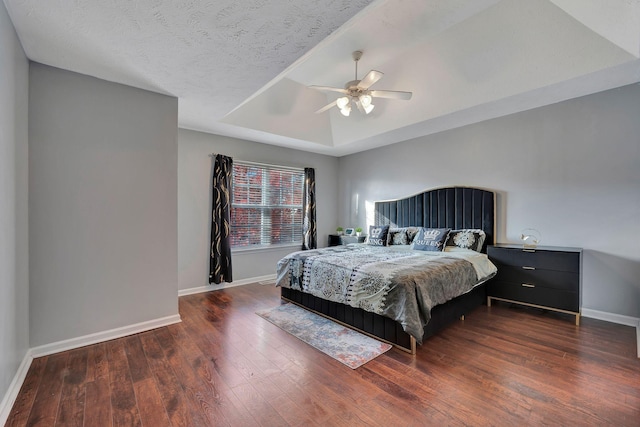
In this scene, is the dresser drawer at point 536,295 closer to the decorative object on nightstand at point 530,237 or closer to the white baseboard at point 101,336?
the decorative object on nightstand at point 530,237

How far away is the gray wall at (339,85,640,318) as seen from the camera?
9.67ft

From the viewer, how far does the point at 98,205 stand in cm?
261

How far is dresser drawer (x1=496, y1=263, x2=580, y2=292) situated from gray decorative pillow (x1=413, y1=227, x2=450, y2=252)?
2.26 ft

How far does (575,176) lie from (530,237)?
84 centimetres

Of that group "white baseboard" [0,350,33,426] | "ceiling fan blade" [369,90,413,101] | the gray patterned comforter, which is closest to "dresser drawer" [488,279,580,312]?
the gray patterned comforter

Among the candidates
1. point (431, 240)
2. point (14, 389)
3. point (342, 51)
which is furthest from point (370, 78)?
point (14, 389)

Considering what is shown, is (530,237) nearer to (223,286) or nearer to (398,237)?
(398,237)

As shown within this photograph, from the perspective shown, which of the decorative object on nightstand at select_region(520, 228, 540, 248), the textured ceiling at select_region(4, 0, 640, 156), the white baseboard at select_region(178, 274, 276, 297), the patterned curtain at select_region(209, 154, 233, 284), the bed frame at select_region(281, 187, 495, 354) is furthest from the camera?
the patterned curtain at select_region(209, 154, 233, 284)

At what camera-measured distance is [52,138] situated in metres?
2.42

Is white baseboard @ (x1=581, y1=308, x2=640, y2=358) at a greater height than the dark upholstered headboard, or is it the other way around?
the dark upholstered headboard

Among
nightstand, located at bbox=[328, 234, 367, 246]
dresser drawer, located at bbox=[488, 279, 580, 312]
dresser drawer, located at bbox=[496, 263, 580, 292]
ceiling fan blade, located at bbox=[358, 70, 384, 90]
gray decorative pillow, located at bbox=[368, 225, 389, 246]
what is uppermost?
ceiling fan blade, located at bbox=[358, 70, 384, 90]

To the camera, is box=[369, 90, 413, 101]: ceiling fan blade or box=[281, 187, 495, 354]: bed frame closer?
box=[281, 187, 495, 354]: bed frame

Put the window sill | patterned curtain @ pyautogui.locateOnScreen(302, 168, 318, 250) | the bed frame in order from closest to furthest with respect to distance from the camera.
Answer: the bed frame → the window sill → patterned curtain @ pyautogui.locateOnScreen(302, 168, 318, 250)

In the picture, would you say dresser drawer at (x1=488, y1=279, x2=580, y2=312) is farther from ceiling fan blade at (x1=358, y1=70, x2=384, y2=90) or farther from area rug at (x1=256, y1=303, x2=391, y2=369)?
ceiling fan blade at (x1=358, y1=70, x2=384, y2=90)
